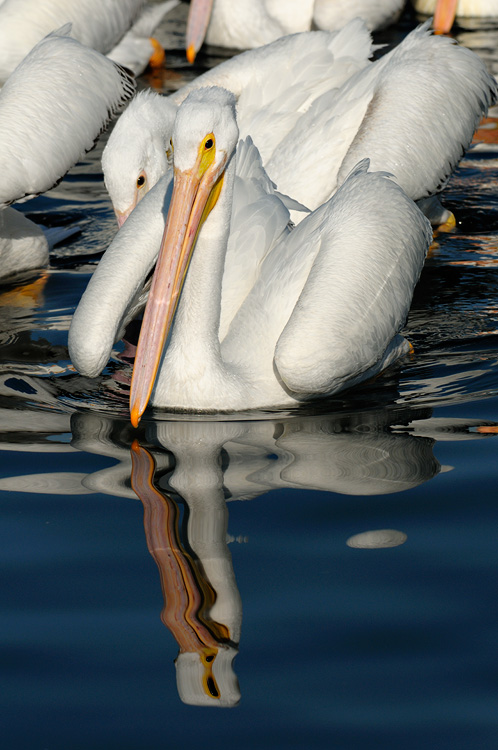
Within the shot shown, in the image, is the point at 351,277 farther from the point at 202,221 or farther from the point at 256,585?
A: the point at 256,585

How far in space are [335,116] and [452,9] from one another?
4912 mm

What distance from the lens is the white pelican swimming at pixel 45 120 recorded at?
497 cm

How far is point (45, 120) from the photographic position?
202 inches

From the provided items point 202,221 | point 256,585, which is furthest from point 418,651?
point 202,221

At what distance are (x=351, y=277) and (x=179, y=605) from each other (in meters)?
1.55

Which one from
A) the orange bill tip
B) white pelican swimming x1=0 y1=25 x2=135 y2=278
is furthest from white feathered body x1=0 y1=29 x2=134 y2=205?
the orange bill tip

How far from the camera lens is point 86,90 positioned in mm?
5387

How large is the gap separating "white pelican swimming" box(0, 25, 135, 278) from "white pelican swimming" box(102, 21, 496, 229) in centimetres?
30

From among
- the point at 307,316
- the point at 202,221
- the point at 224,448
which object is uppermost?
the point at 202,221

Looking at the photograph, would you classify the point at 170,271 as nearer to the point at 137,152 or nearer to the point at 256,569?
the point at 256,569

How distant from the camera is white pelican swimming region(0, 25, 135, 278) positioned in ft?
16.3

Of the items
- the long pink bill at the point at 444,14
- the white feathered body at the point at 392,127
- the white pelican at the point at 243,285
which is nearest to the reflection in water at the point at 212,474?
the white pelican at the point at 243,285

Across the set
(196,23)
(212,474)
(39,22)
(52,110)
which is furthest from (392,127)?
(196,23)

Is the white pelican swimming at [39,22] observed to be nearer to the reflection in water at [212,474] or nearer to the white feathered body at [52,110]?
the white feathered body at [52,110]
